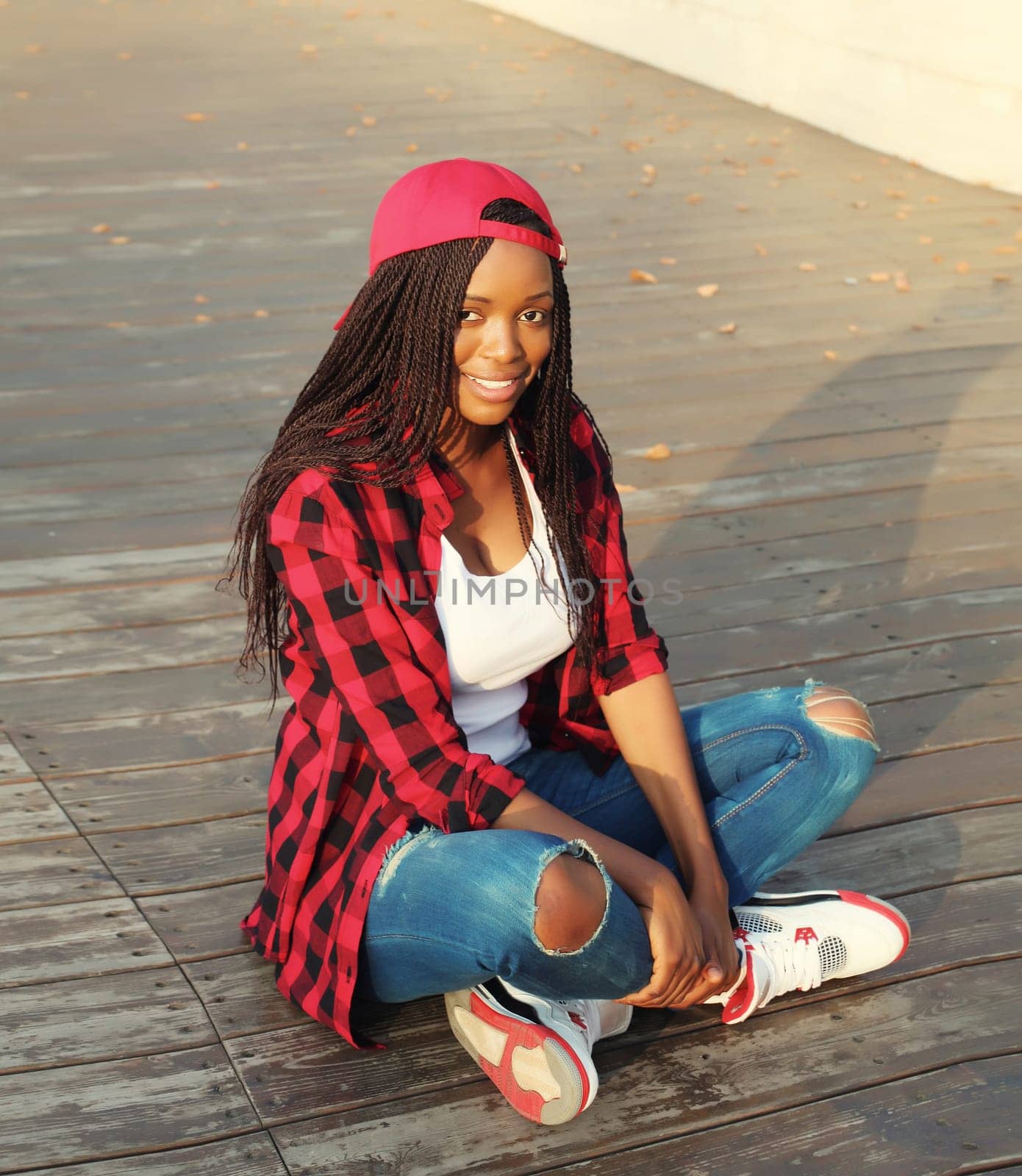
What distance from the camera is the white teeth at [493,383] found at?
6.29 ft

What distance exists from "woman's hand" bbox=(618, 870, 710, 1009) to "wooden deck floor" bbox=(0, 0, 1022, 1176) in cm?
17

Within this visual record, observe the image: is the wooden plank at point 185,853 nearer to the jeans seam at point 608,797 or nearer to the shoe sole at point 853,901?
the jeans seam at point 608,797

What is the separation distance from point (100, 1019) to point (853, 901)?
1065 millimetres

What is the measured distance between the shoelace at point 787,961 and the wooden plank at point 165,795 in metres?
0.91

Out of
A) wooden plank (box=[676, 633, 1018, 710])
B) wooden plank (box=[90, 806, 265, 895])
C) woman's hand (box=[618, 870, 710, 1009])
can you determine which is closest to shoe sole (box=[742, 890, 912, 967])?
woman's hand (box=[618, 870, 710, 1009])

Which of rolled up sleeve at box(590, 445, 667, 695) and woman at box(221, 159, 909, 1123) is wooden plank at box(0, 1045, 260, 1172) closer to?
woman at box(221, 159, 909, 1123)

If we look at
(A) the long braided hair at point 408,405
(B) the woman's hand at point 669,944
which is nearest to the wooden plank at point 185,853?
(A) the long braided hair at point 408,405

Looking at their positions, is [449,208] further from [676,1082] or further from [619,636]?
[676,1082]

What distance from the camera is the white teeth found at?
1.92 metres

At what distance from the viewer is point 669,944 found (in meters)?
1.79

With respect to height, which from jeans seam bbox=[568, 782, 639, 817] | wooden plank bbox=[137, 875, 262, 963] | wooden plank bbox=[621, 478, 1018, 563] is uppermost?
jeans seam bbox=[568, 782, 639, 817]

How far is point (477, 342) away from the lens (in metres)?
1.88

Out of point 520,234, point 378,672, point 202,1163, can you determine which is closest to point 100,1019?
point 202,1163

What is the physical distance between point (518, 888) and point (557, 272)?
2.65 ft
